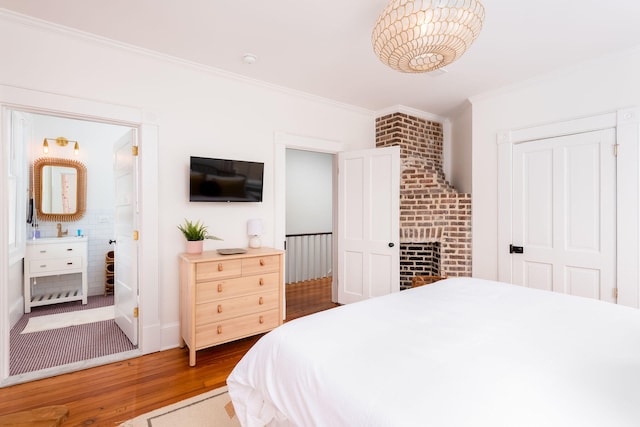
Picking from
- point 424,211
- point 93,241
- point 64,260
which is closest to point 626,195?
point 424,211

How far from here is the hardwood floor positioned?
1.99 m

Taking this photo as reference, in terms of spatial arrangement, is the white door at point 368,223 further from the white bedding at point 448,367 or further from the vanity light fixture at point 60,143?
Answer: the vanity light fixture at point 60,143

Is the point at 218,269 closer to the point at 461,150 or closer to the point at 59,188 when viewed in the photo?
the point at 59,188

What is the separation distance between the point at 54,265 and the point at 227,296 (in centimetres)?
279

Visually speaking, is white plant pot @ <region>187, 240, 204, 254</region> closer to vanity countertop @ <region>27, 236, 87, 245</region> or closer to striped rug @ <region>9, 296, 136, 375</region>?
striped rug @ <region>9, 296, 136, 375</region>

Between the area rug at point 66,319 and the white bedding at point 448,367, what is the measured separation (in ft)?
9.90

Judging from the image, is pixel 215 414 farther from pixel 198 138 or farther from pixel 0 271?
pixel 198 138

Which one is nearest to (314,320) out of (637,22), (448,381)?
(448,381)

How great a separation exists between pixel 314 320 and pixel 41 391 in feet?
7.09

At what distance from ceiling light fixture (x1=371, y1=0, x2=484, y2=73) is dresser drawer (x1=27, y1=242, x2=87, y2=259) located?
443 cm

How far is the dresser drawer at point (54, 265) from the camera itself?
3.76m

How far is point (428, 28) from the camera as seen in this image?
163 centimetres

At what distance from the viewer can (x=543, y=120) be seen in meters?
3.17

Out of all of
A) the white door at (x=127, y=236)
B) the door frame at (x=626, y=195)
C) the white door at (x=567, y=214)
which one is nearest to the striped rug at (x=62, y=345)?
the white door at (x=127, y=236)
